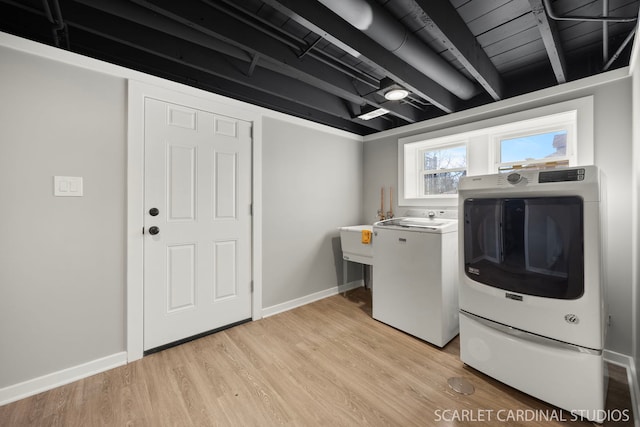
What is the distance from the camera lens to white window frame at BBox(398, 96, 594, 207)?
202cm

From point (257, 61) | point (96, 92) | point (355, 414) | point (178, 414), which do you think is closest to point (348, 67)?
point (257, 61)

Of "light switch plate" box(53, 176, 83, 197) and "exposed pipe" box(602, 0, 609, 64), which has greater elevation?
"exposed pipe" box(602, 0, 609, 64)

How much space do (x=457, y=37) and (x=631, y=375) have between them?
8.39ft

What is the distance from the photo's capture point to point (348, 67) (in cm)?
225

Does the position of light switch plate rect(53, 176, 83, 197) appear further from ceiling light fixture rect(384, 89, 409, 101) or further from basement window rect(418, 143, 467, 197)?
basement window rect(418, 143, 467, 197)

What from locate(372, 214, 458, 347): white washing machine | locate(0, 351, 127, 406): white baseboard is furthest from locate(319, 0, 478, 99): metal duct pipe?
locate(0, 351, 127, 406): white baseboard

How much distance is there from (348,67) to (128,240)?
2267mm

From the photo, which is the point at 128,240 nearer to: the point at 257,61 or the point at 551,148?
the point at 257,61

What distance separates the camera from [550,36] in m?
1.56

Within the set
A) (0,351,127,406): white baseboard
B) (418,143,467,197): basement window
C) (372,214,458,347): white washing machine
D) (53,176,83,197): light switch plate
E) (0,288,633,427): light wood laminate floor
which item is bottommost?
(0,288,633,427): light wood laminate floor

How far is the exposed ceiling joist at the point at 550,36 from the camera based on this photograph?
136 centimetres

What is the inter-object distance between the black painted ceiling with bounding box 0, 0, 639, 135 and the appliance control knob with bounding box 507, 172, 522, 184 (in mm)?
798

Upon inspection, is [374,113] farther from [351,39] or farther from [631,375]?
[631,375]

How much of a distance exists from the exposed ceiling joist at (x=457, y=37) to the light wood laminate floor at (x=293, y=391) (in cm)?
222
